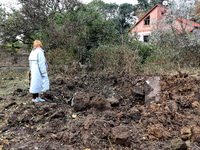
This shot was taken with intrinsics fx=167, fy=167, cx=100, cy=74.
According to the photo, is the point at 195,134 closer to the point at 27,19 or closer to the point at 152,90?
the point at 152,90

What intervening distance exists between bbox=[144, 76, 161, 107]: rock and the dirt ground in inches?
5.0

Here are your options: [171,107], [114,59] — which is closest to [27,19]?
[114,59]

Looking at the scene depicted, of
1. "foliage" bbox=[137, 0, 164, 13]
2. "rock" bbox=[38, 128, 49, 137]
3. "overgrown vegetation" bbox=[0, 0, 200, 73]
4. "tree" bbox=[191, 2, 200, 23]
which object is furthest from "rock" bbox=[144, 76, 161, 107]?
"foliage" bbox=[137, 0, 164, 13]

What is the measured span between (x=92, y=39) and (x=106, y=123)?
725cm

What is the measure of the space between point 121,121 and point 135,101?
1966 mm

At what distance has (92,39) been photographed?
9.41 metres

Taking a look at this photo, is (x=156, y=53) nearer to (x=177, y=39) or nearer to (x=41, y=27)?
(x=177, y=39)

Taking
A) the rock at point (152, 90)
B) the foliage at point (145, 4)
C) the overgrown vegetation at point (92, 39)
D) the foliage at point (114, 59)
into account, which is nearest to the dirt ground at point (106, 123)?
the rock at point (152, 90)

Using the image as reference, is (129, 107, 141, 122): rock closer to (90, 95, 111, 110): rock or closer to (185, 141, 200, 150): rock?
(90, 95, 111, 110): rock

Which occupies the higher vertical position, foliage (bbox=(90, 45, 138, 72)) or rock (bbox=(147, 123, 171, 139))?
foliage (bbox=(90, 45, 138, 72))

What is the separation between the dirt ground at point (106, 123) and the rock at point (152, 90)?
13cm

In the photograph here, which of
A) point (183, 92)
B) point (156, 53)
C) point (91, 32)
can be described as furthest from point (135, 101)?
point (91, 32)

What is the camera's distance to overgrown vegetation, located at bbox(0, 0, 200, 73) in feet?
23.1

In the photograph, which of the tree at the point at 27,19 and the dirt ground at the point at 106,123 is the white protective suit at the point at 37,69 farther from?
the tree at the point at 27,19
